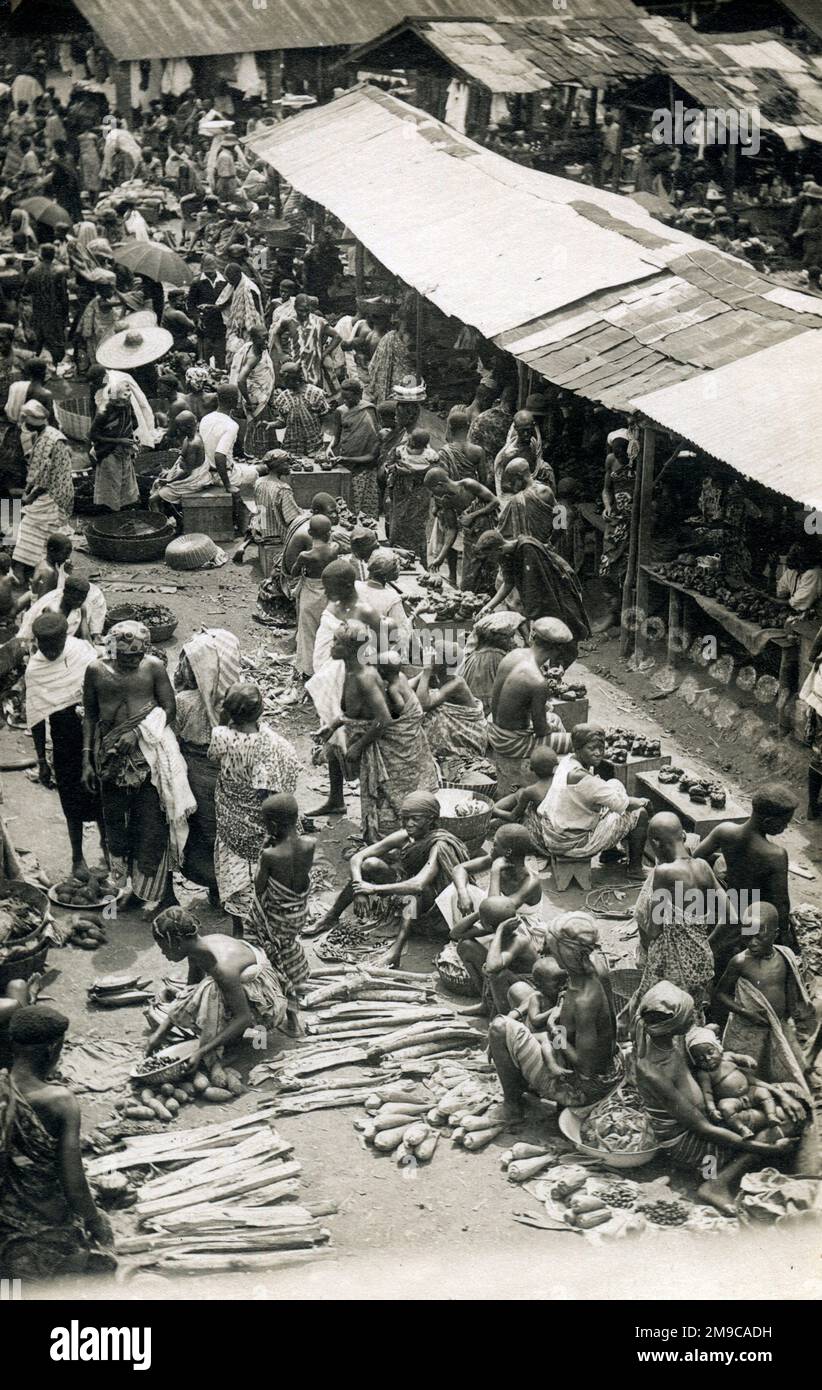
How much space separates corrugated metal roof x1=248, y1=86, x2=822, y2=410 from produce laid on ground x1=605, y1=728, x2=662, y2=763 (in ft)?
12.1

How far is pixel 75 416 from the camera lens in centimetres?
1961

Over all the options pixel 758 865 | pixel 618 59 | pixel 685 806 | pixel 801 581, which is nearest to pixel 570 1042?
pixel 758 865

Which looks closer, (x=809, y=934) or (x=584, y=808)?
(x=809, y=934)

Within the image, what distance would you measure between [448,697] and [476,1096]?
3808mm

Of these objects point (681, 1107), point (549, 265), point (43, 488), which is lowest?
point (43, 488)

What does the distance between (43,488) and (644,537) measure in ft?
17.4

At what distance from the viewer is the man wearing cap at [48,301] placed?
22078mm

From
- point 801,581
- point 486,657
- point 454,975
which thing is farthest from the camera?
point 801,581

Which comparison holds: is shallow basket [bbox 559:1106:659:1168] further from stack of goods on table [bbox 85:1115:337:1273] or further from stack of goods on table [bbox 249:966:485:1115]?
stack of goods on table [bbox 85:1115:337:1273]

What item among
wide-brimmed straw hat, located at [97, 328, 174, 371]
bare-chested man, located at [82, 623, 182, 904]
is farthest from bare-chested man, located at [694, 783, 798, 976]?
wide-brimmed straw hat, located at [97, 328, 174, 371]

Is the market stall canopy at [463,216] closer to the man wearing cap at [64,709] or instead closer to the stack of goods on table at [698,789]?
the stack of goods on table at [698,789]

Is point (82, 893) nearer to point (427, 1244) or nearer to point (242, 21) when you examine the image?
point (427, 1244)

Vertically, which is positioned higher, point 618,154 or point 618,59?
point 618,59
